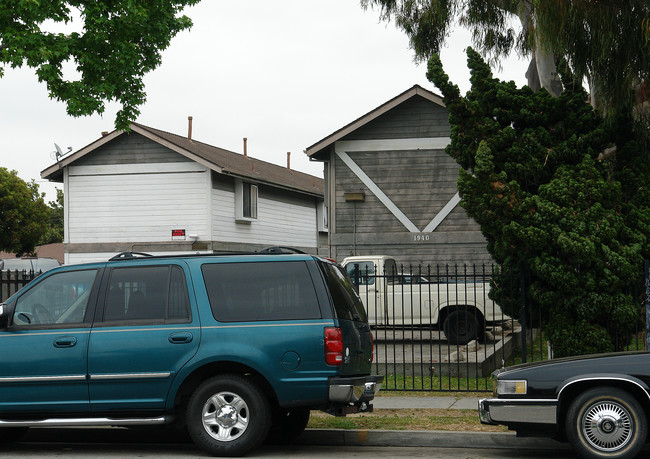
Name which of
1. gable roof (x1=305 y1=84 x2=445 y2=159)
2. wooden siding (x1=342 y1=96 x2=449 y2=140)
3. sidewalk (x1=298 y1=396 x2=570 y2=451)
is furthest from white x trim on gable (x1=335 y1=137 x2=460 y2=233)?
sidewalk (x1=298 y1=396 x2=570 y2=451)

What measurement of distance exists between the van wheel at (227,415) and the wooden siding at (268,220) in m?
21.5

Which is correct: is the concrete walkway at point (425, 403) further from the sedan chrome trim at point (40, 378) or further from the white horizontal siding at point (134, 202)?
the white horizontal siding at point (134, 202)

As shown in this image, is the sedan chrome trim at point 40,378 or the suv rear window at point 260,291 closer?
the suv rear window at point 260,291

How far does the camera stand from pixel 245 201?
3192 cm

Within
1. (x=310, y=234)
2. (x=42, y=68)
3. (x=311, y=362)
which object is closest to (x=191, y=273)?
(x=311, y=362)

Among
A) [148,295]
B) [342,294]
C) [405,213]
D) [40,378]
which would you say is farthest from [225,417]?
[405,213]

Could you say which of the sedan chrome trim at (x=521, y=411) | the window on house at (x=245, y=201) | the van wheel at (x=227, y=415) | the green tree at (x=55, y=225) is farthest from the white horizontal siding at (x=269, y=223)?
the green tree at (x=55, y=225)

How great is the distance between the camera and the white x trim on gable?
2417 centimetres

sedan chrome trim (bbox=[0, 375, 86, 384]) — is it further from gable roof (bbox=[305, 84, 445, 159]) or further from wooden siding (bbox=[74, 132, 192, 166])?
wooden siding (bbox=[74, 132, 192, 166])

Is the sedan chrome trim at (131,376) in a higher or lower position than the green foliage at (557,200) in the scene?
lower

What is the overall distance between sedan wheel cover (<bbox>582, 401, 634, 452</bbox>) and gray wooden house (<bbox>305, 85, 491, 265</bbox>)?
16355 mm

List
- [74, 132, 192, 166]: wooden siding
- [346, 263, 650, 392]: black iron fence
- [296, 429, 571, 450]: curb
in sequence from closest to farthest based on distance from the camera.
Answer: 1. [296, 429, 571, 450]: curb
2. [346, 263, 650, 392]: black iron fence
3. [74, 132, 192, 166]: wooden siding

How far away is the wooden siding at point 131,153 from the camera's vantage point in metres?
29.7

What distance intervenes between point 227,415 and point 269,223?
86.4ft
